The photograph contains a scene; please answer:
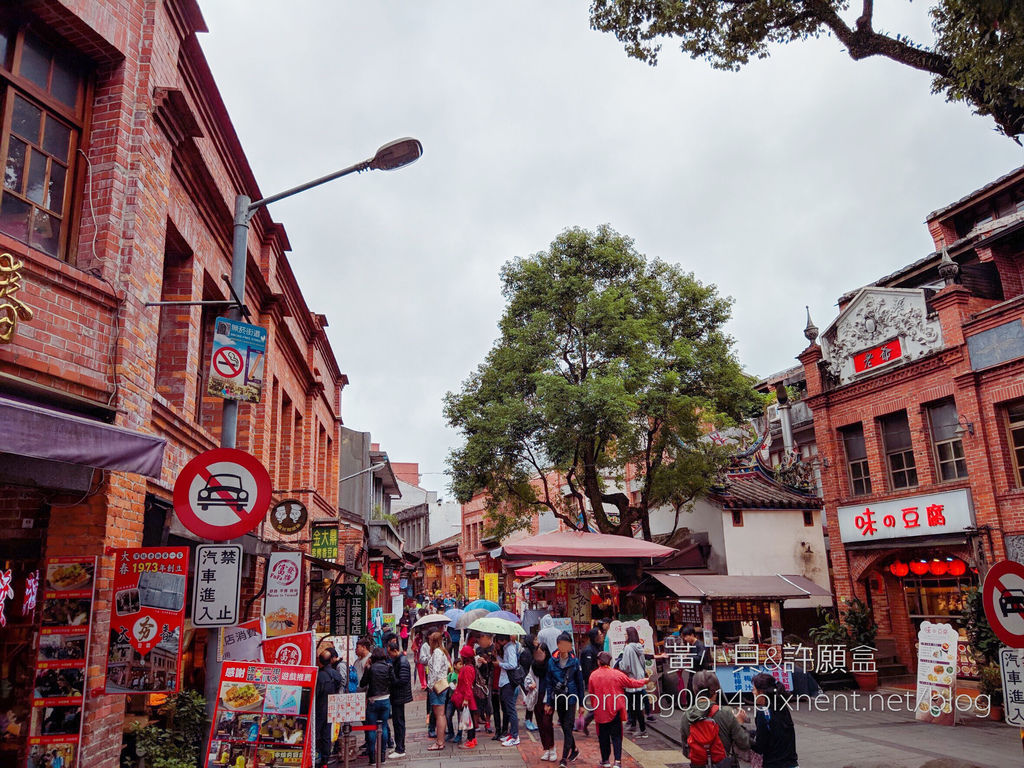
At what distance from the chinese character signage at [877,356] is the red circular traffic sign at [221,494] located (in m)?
16.3

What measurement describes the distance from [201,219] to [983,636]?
49.8 feet

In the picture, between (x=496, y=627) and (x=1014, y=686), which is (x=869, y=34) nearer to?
(x=1014, y=686)

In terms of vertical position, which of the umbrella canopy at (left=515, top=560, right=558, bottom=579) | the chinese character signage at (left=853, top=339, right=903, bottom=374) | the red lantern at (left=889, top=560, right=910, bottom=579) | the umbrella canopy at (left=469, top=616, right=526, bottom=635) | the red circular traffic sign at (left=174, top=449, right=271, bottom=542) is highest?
the chinese character signage at (left=853, top=339, right=903, bottom=374)

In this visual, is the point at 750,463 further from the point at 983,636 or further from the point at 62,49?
the point at 62,49

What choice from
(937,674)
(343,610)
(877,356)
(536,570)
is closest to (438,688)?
(343,610)

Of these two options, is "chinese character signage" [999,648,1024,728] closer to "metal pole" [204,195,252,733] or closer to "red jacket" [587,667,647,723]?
"red jacket" [587,667,647,723]

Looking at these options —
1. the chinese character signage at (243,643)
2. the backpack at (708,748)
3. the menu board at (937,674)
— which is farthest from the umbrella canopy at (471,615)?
the backpack at (708,748)

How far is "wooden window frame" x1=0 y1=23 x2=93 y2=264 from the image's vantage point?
20.7 ft

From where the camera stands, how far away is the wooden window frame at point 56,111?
6316mm

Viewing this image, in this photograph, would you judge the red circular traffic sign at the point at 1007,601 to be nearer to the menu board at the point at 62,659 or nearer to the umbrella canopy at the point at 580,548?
the umbrella canopy at the point at 580,548

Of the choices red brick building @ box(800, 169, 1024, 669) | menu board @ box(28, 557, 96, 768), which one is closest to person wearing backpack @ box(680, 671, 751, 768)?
menu board @ box(28, 557, 96, 768)

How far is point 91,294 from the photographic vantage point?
6.65 m

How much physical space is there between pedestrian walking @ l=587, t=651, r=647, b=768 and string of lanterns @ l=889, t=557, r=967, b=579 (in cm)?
1019

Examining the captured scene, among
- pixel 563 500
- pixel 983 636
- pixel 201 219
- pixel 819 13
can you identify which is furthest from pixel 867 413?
pixel 201 219
